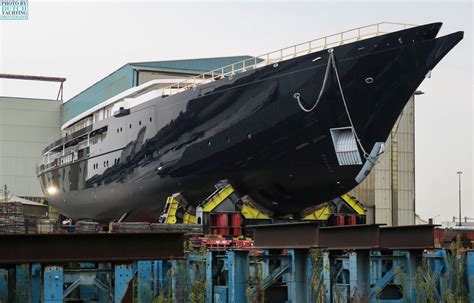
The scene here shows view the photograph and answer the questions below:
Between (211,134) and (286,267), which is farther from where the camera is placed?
(211,134)

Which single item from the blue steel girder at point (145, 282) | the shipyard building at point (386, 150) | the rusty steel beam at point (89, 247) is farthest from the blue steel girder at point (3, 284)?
the shipyard building at point (386, 150)

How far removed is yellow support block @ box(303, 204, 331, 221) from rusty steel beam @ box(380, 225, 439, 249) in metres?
9.56

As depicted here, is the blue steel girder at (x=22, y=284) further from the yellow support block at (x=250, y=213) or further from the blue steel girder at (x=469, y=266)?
the yellow support block at (x=250, y=213)

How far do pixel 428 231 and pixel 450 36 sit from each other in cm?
709

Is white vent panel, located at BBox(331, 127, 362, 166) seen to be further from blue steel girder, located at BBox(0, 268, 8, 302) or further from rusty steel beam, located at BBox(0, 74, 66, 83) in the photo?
rusty steel beam, located at BBox(0, 74, 66, 83)

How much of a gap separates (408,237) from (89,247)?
19.5ft

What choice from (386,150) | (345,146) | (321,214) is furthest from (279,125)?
(386,150)

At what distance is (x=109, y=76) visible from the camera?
4006 centimetres

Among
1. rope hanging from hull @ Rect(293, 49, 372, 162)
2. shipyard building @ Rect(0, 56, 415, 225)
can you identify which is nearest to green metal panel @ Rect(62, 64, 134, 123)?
shipyard building @ Rect(0, 56, 415, 225)

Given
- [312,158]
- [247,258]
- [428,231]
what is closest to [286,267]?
[247,258]

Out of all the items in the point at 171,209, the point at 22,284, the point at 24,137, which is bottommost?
the point at 22,284

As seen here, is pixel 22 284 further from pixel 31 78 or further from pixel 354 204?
pixel 31 78

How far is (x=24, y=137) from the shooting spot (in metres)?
51.7

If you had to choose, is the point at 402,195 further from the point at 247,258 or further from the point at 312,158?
the point at 247,258
